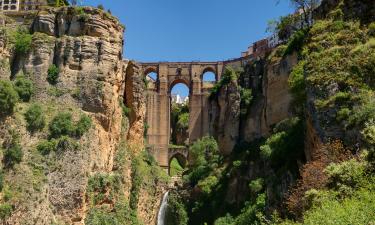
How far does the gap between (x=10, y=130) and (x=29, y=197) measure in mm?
4439

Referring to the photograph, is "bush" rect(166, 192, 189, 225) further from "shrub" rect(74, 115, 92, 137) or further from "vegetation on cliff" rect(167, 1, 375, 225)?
"shrub" rect(74, 115, 92, 137)

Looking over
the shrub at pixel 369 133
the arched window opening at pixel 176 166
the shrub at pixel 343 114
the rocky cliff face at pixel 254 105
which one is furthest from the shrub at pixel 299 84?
the arched window opening at pixel 176 166

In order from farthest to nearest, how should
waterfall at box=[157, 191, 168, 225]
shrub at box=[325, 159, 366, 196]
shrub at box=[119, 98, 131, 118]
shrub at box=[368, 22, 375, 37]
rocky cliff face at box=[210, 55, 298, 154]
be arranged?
waterfall at box=[157, 191, 168, 225]
rocky cliff face at box=[210, 55, 298, 154]
shrub at box=[119, 98, 131, 118]
shrub at box=[368, 22, 375, 37]
shrub at box=[325, 159, 366, 196]

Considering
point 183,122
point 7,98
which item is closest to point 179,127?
point 183,122

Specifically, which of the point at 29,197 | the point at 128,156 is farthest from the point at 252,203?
the point at 29,197

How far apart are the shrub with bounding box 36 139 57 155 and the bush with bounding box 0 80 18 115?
2745 mm

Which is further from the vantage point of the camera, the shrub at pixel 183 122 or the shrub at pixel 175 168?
the shrub at pixel 183 122

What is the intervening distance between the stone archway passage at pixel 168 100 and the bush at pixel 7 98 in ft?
86.0

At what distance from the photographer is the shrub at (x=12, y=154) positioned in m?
30.4

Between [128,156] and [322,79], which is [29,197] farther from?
[322,79]

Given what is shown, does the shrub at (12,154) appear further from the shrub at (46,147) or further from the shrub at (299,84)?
the shrub at (299,84)

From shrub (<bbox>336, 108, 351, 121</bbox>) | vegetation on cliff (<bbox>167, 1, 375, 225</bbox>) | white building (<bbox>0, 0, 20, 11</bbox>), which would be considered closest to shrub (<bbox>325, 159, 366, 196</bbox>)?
vegetation on cliff (<bbox>167, 1, 375, 225</bbox>)

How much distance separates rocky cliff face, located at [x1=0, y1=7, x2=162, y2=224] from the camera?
30.9 m

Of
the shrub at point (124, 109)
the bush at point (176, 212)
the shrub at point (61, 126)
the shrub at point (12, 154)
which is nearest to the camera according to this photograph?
the shrub at point (12, 154)
